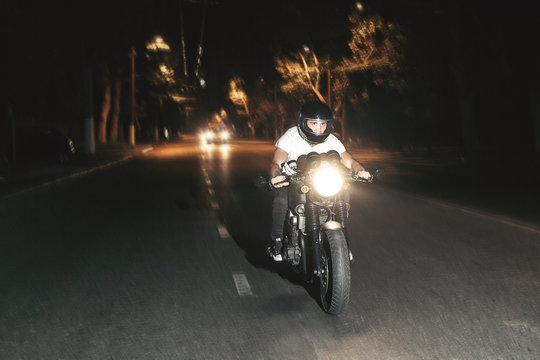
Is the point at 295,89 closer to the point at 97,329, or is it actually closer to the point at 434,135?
the point at 434,135

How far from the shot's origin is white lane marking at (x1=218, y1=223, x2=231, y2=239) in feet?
33.1

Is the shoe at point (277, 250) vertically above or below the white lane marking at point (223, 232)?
above

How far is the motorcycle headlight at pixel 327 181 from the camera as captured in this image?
5.55 metres

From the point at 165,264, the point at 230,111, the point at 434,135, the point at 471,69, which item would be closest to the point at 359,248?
the point at 165,264

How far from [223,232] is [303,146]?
4.26 m

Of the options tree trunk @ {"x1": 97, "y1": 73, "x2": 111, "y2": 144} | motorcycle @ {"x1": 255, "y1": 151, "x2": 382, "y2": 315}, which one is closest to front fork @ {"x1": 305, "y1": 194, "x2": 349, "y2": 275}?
motorcycle @ {"x1": 255, "y1": 151, "x2": 382, "y2": 315}

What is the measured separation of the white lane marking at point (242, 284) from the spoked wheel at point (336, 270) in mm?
1105

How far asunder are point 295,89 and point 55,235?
38.6 metres

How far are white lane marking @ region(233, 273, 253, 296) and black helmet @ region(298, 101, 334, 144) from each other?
61.4 inches

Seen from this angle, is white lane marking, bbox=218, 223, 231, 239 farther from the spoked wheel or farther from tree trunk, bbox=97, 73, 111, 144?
tree trunk, bbox=97, 73, 111, 144

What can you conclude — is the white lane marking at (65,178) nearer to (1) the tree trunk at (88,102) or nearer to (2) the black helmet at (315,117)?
(1) the tree trunk at (88,102)

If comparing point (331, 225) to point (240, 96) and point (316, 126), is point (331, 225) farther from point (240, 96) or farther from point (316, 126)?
point (240, 96)

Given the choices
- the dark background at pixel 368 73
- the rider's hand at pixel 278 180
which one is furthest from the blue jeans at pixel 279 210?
the dark background at pixel 368 73

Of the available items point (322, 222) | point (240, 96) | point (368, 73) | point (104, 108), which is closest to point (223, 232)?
point (322, 222)
